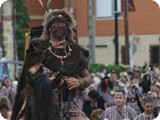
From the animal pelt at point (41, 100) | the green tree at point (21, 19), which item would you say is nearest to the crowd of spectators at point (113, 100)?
the animal pelt at point (41, 100)

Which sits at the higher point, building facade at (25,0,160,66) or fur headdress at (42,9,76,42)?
fur headdress at (42,9,76,42)

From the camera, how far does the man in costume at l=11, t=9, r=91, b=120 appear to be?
24.6 feet

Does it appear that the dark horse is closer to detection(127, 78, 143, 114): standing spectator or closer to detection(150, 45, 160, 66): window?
detection(127, 78, 143, 114): standing spectator

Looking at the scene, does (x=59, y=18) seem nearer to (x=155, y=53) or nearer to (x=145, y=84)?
(x=145, y=84)

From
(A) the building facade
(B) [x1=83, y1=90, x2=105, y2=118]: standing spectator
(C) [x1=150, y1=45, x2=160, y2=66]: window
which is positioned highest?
(B) [x1=83, y1=90, x2=105, y2=118]: standing spectator

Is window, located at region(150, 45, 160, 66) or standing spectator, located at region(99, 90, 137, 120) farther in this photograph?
window, located at region(150, 45, 160, 66)

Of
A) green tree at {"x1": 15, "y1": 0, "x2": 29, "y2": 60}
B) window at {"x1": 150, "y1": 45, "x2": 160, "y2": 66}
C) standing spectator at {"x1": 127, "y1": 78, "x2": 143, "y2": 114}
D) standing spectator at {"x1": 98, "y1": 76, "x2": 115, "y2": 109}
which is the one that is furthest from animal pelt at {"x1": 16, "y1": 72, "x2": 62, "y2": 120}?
window at {"x1": 150, "y1": 45, "x2": 160, "y2": 66}

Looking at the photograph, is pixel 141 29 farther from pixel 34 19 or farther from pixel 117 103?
pixel 117 103

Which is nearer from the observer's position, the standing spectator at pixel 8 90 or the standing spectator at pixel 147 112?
the standing spectator at pixel 147 112

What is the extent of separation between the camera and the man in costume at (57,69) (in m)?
7.49

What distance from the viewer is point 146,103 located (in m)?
12.0

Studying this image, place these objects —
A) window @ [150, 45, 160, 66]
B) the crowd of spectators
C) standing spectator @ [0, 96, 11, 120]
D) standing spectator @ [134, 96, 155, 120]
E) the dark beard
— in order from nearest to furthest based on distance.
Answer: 1. the dark beard
2. standing spectator @ [0, 96, 11, 120]
3. standing spectator @ [134, 96, 155, 120]
4. the crowd of spectators
5. window @ [150, 45, 160, 66]

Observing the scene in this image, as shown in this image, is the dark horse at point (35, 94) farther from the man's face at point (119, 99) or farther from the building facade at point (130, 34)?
the building facade at point (130, 34)

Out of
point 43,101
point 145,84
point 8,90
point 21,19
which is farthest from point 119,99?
point 21,19
